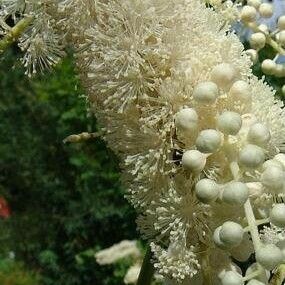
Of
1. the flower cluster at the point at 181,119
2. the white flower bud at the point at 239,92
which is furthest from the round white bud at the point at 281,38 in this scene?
the white flower bud at the point at 239,92

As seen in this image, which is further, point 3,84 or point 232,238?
point 3,84

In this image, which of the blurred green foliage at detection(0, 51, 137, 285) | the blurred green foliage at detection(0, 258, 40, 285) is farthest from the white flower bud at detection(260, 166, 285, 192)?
the blurred green foliage at detection(0, 258, 40, 285)

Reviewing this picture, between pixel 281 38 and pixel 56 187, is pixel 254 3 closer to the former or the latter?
pixel 281 38

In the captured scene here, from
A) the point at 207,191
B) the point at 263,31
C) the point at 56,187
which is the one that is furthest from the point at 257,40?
the point at 56,187

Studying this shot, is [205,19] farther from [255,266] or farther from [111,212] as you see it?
[111,212]

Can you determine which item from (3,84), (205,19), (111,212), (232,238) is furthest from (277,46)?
(3,84)

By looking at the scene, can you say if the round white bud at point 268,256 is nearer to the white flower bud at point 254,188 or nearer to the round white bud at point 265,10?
the white flower bud at point 254,188
